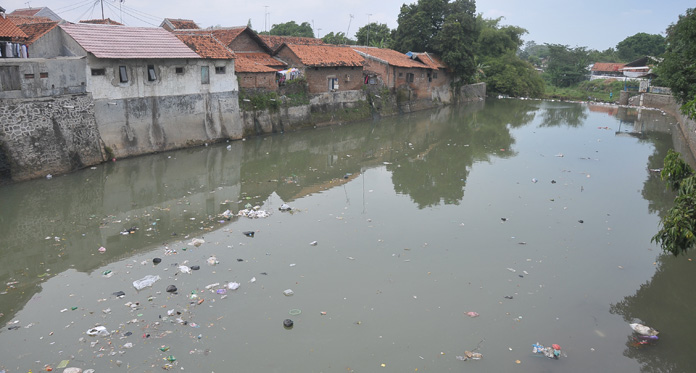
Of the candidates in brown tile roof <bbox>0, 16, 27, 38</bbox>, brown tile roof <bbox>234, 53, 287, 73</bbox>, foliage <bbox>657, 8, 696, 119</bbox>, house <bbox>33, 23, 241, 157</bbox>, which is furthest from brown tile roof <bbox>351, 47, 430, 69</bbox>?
brown tile roof <bbox>0, 16, 27, 38</bbox>

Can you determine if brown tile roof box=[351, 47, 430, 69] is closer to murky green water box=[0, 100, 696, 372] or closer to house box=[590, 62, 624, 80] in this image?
murky green water box=[0, 100, 696, 372]

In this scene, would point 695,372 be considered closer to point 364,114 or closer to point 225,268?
point 225,268

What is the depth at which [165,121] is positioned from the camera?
14.0 metres

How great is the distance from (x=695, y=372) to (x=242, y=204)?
7639mm

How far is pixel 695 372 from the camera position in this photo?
4684 mm

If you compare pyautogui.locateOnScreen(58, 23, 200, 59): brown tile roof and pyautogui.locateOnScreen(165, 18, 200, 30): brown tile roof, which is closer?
pyautogui.locateOnScreen(58, 23, 200, 59): brown tile roof

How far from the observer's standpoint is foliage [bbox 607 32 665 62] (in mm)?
48016

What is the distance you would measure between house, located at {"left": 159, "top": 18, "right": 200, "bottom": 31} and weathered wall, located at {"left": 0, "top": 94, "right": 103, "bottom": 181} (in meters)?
10.4

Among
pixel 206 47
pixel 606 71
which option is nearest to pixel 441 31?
pixel 206 47

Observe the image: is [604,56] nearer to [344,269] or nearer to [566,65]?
[566,65]

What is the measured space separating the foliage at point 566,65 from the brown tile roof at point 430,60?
19.6 metres

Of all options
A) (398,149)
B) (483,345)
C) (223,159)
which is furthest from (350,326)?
(398,149)

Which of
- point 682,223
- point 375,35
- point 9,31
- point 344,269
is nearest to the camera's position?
point 682,223

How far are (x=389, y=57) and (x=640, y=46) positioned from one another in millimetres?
39980
